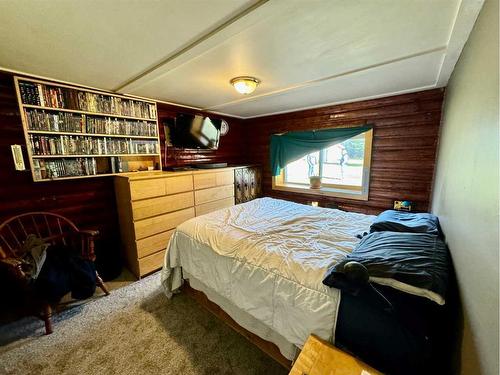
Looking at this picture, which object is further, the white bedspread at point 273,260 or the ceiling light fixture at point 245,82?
the ceiling light fixture at point 245,82

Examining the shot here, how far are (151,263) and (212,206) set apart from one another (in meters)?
1.12

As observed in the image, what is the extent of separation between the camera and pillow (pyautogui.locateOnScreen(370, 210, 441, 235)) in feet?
4.90

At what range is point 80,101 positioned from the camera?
87.2 inches

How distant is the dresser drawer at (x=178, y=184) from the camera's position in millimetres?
2611

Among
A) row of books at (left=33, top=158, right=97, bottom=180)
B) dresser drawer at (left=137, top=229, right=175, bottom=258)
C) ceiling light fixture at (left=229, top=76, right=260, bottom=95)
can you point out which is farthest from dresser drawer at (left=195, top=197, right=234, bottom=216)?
ceiling light fixture at (left=229, top=76, right=260, bottom=95)

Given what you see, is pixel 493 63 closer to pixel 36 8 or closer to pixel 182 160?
pixel 36 8

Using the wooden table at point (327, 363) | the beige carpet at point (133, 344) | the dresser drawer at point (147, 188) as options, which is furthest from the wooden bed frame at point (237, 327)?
the dresser drawer at point (147, 188)

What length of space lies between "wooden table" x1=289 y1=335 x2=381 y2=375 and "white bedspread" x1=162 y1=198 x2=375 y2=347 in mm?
91

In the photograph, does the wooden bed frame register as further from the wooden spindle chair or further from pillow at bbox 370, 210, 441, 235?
pillow at bbox 370, 210, 441, 235

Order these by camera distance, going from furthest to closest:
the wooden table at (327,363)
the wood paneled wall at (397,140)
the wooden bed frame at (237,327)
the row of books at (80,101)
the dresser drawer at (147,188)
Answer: the wood paneled wall at (397,140) < the dresser drawer at (147,188) < the row of books at (80,101) < the wooden bed frame at (237,327) < the wooden table at (327,363)

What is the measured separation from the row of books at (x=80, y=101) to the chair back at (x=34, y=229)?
1.11m

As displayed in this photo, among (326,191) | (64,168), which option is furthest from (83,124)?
(326,191)

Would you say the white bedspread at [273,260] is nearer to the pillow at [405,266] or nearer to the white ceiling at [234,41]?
the pillow at [405,266]

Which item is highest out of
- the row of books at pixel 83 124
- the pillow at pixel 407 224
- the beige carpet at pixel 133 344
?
the row of books at pixel 83 124
